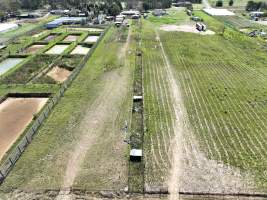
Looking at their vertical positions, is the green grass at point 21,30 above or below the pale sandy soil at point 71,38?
above

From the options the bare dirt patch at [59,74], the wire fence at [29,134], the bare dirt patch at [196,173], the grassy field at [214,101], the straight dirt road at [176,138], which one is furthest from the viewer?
the bare dirt patch at [59,74]

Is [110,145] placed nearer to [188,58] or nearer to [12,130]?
[12,130]

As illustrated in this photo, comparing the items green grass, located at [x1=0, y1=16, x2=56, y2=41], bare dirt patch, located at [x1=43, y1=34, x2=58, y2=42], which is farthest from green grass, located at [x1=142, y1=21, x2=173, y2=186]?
green grass, located at [x1=0, y1=16, x2=56, y2=41]

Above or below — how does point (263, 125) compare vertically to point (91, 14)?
below

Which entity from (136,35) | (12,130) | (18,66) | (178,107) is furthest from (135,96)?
(136,35)

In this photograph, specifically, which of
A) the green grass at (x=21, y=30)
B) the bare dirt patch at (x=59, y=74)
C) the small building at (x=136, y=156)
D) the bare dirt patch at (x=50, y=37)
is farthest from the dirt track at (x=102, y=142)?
the green grass at (x=21, y=30)

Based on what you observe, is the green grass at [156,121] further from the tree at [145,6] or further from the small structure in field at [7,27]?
the tree at [145,6]

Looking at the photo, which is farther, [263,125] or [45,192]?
[263,125]
